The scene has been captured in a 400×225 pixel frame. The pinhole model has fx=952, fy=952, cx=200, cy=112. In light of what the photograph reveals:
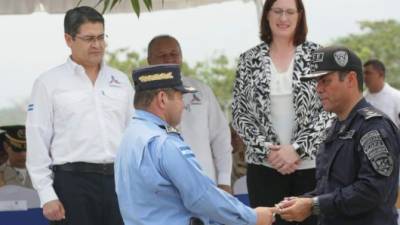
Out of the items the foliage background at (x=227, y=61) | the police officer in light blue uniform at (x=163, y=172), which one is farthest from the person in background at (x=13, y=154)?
the police officer in light blue uniform at (x=163, y=172)

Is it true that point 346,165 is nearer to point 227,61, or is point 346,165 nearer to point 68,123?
point 68,123

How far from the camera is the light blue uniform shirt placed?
12.9 ft

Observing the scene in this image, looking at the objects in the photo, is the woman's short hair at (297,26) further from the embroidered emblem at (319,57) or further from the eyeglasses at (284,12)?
the embroidered emblem at (319,57)

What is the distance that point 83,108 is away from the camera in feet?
16.9

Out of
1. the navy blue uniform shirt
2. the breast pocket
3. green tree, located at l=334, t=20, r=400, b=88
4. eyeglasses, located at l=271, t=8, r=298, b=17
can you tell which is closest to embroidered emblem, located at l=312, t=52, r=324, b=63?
the navy blue uniform shirt

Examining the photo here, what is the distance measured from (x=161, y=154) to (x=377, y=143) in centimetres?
92

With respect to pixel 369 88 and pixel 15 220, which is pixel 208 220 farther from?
pixel 369 88

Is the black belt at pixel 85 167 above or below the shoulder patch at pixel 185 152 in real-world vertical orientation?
below

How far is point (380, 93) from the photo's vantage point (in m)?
10.4

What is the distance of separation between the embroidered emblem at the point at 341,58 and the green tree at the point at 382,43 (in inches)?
487

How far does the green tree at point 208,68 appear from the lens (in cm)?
1377

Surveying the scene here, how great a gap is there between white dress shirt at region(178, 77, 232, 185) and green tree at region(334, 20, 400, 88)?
10836 mm

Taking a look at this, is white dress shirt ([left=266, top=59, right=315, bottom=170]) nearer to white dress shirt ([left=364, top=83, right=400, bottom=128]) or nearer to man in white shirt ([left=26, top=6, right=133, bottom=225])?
man in white shirt ([left=26, top=6, right=133, bottom=225])

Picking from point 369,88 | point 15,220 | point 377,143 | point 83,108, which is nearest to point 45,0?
point 15,220
